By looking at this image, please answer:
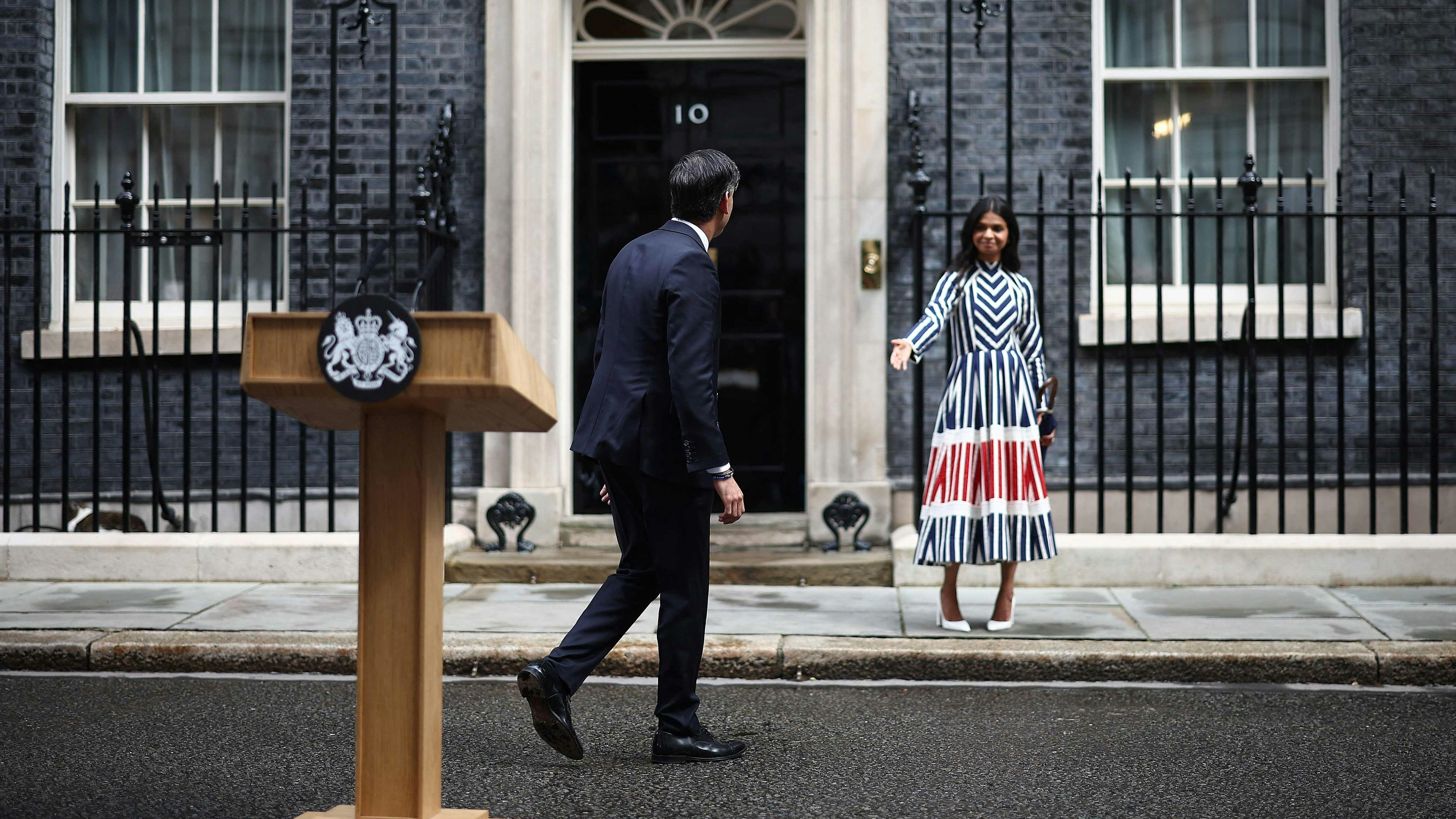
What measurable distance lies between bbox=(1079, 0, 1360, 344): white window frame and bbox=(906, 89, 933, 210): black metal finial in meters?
1.03

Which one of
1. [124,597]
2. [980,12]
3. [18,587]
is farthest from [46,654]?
[980,12]

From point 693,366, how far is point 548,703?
99 centimetres

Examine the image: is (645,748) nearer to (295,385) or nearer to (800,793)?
(800,793)

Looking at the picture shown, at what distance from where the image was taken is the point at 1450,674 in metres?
5.30

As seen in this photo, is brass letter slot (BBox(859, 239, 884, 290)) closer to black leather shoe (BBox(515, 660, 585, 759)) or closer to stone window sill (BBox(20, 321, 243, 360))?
stone window sill (BBox(20, 321, 243, 360))

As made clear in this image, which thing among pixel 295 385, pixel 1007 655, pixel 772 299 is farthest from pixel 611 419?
pixel 772 299

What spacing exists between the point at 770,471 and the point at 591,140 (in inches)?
85.3

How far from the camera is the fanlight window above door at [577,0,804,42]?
27.6 feet

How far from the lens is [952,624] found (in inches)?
235

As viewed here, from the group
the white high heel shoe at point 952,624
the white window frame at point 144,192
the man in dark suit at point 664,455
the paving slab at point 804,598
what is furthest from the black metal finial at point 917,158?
the white window frame at point 144,192

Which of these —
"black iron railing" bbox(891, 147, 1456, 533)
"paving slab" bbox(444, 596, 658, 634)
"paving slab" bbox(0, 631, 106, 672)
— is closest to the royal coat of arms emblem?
"paving slab" bbox(444, 596, 658, 634)

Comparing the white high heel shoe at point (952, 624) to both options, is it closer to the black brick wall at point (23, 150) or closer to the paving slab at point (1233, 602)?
the paving slab at point (1233, 602)

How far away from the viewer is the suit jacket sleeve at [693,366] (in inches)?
154

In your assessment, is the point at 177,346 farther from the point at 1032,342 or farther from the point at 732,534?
the point at 1032,342
